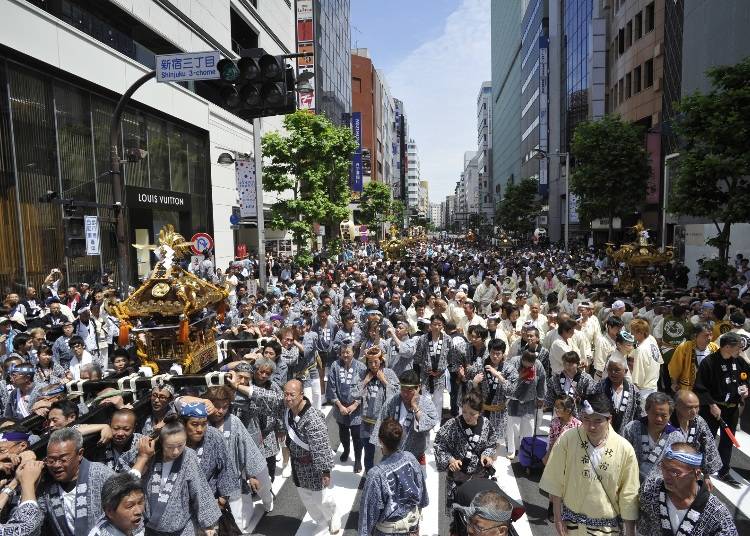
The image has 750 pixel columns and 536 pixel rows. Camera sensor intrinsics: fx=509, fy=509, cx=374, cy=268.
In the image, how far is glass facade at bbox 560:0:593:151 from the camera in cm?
4566

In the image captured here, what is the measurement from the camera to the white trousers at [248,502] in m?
4.86

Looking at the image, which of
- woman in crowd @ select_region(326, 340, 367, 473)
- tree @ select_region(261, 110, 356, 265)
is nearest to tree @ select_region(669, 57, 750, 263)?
tree @ select_region(261, 110, 356, 265)

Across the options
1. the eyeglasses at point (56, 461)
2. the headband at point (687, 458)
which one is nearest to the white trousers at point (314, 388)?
the eyeglasses at point (56, 461)

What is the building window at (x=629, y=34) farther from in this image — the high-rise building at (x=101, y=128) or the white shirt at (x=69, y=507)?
the white shirt at (x=69, y=507)

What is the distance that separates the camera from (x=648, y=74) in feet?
109

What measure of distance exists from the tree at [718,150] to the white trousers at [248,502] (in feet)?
48.9

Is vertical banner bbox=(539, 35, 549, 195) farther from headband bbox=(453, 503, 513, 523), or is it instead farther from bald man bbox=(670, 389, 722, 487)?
headband bbox=(453, 503, 513, 523)


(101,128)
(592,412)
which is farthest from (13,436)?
(101,128)

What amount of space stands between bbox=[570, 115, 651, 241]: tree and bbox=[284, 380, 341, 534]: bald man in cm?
2826

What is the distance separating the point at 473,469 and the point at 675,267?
20.9 metres

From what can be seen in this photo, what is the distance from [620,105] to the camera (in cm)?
3844

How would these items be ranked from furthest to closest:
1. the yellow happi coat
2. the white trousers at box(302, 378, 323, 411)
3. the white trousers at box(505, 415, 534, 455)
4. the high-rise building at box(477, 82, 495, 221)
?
1. the high-rise building at box(477, 82, 495, 221)
2. the white trousers at box(302, 378, 323, 411)
3. the white trousers at box(505, 415, 534, 455)
4. the yellow happi coat

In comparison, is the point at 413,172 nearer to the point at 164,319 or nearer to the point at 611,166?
the point at 611,166

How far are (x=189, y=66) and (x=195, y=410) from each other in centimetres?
495
